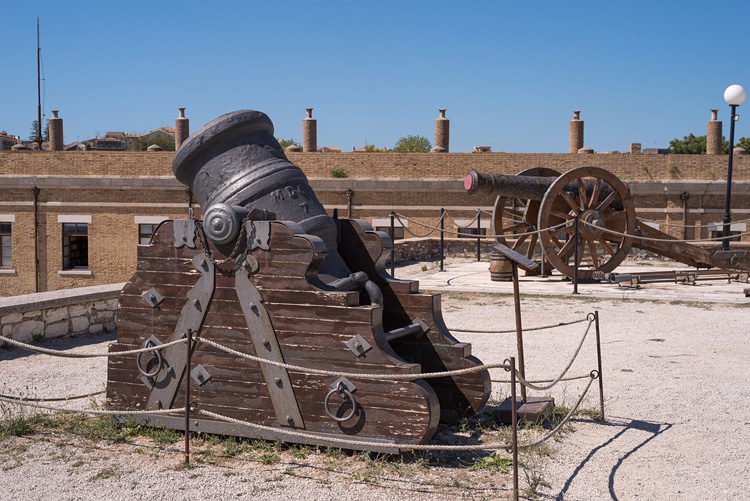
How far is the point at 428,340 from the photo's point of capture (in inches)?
188

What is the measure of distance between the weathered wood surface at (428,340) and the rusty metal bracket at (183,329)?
1.12 m

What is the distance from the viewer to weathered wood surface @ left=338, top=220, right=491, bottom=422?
15.5ft

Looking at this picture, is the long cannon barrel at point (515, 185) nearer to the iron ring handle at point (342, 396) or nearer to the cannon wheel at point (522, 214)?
A: the cannon wheel at point (522, 214)

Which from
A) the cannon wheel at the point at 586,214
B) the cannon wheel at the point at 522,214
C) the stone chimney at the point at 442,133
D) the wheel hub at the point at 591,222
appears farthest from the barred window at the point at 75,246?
the wheel hub at the point at 591,222

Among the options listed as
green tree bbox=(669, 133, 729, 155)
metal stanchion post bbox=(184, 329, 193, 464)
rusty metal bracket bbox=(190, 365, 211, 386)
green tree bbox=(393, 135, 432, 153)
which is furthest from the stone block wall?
green tree bbox=(669, 133, 729, 155)

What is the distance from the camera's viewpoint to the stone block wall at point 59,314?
6.77 metres

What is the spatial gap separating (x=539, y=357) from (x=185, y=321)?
3.80 meters

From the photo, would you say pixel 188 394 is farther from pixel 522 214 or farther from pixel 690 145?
pixel 690 145

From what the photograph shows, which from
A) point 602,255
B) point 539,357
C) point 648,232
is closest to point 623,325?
point 539,357

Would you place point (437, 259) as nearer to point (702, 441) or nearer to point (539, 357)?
point (539, 357)

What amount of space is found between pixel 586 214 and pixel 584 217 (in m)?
0.06

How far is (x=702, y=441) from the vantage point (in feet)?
14.8

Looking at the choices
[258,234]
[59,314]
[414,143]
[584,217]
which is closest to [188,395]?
[258,234]

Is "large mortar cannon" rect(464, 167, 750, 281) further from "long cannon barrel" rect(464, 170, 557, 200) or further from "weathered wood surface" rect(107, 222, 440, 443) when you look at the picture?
"weathered wood surface" rect(107, 222, 440, 443)
